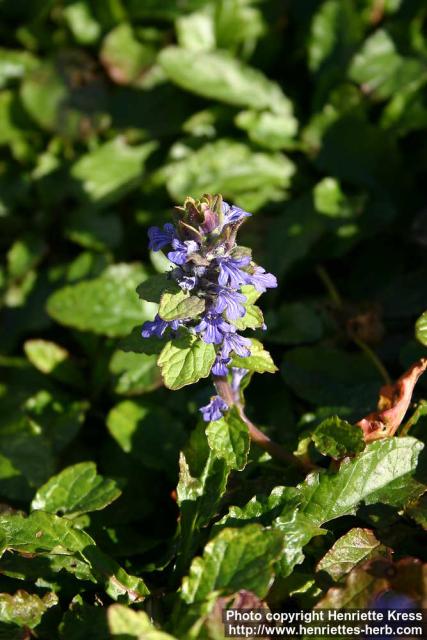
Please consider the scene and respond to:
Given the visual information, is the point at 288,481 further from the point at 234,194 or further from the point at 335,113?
the point at 335,113

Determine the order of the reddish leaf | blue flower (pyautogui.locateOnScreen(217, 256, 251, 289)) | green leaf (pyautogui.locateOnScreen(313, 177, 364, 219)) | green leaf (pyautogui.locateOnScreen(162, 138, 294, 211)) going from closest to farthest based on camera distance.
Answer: blue flower (pyautogui.locateOnScreen(217, 256, 251, 289)) < the reddish leaf < green leaf (pyautogui.locateOnScreen(313, 177, 364, 219)) < green leaf (pyautogui.locateOnScreen(162, 138, 294, 211))

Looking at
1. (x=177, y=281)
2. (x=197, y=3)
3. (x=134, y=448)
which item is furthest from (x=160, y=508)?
A: (x=197, y=3)

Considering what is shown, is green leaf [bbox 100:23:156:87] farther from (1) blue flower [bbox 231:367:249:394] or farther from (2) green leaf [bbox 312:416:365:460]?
(2) green leaf [bbox 312:416:365:460]

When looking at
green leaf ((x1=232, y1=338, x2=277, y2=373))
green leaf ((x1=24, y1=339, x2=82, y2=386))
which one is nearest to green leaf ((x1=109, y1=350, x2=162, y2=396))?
green leaf ((x1=24, y1=339, x2=82, y2=386))

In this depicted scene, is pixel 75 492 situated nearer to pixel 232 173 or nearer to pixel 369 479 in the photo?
pixel 369 479

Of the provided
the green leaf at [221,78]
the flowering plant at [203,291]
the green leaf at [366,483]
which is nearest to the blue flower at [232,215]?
the flowering plant at [203,291]

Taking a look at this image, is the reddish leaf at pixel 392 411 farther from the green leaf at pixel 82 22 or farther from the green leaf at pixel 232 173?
the green leaf at pixel 82 22

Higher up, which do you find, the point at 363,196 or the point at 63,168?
the point at 363,196
